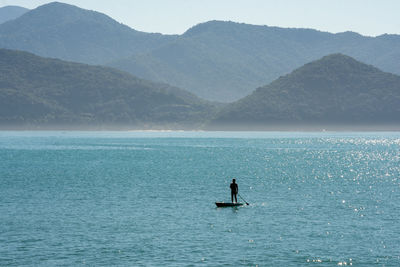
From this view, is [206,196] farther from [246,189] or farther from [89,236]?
[89,236]

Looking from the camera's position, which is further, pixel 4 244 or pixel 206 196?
pixel 206 196

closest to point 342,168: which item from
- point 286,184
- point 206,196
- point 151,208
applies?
point 286,184

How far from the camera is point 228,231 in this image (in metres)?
46.7

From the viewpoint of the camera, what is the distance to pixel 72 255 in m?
38.7

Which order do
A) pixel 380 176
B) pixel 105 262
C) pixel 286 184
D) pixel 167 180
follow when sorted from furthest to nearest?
pixel 380 176 < pixel 167 180 < pixel 286 184 < pixel 105 262

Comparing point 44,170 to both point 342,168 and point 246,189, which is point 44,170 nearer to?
point 246,189

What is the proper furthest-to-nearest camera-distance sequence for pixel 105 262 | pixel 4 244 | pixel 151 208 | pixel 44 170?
pixel 44 170 → pixel 151 208 → pixel 4 244 → pixel 105 262

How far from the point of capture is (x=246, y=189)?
77.8 metres

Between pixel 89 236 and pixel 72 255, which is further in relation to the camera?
pixel 89 236

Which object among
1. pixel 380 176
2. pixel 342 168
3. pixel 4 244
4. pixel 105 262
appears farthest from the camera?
pixel 342 168

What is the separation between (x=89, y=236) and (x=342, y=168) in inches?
3263

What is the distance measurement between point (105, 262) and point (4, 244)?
365 inches

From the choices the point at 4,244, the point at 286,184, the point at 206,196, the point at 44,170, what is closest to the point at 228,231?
the point at 4,244

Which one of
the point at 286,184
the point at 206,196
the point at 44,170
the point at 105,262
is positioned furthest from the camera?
the point at 44,170
